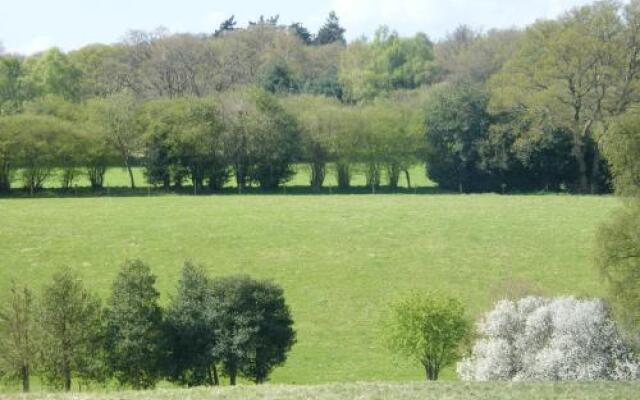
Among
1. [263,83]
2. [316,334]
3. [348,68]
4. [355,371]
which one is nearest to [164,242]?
[316,334]

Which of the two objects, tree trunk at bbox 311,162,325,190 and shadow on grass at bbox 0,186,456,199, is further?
tree trunk at bbox 311,162,325,190

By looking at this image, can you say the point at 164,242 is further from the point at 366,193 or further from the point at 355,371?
the point at 366,193

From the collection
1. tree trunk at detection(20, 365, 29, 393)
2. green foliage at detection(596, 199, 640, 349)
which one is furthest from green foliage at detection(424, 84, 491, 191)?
tree trunk at detection(20, 365, 29, 393)

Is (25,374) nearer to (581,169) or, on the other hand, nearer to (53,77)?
(581,169)

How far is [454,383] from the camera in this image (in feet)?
67.7

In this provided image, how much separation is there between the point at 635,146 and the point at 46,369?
23.0 m

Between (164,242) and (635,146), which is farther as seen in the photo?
(164,242)

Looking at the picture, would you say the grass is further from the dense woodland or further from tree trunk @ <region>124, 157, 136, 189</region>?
tree trunk @ <region>124, 157, 136, 189</region>

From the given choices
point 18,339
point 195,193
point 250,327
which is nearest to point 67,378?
point 18,339

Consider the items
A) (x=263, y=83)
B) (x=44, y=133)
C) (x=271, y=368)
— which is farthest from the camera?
(x=263, y=83)

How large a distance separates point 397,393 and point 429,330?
12.9m

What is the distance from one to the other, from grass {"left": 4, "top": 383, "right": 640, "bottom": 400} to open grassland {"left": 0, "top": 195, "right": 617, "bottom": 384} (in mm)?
11779

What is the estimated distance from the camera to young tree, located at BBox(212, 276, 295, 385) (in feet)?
99.5

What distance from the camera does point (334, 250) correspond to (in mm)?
49906
